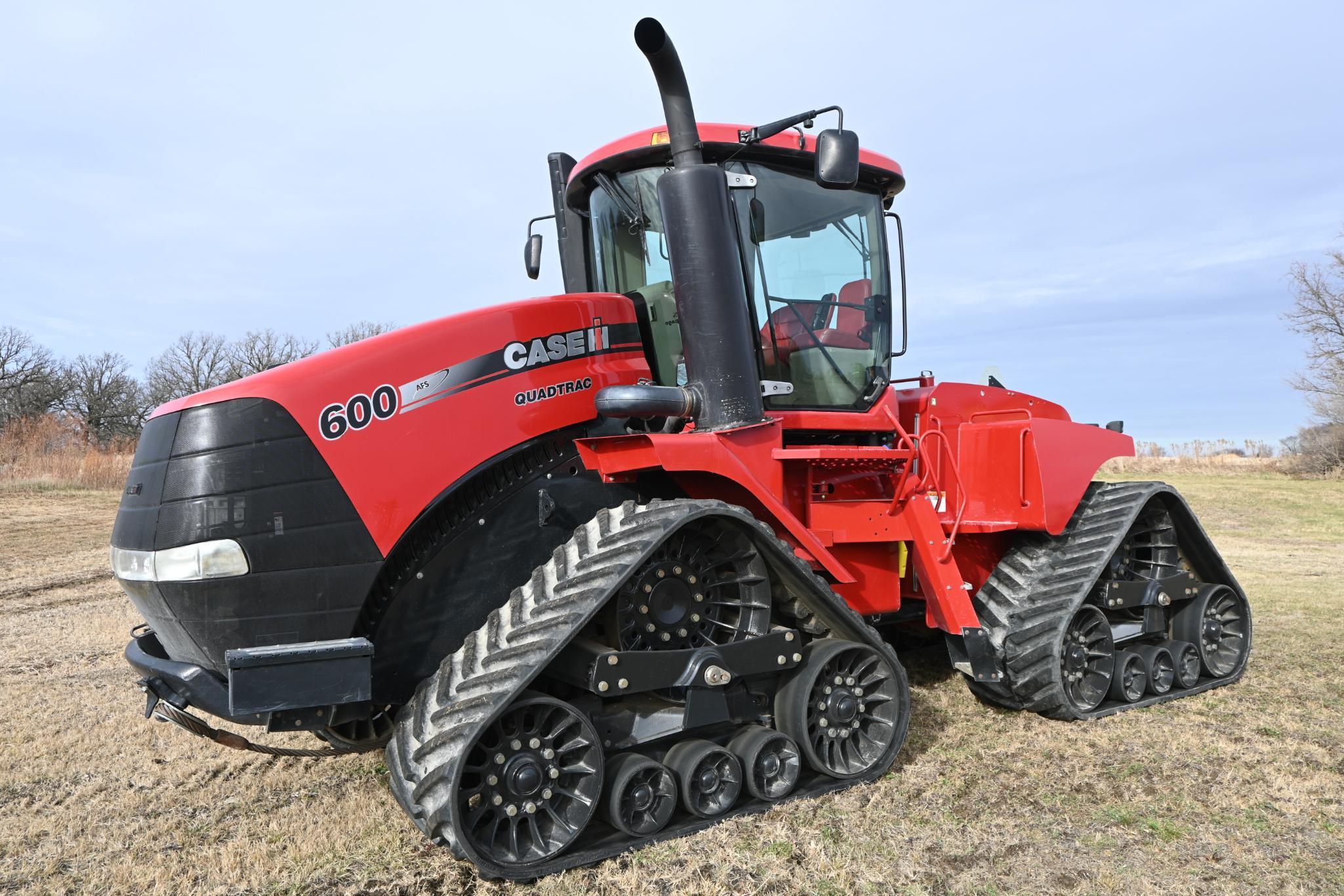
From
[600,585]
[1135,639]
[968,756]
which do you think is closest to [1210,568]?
[1135,639]

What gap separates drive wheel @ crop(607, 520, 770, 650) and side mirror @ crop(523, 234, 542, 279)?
253cm

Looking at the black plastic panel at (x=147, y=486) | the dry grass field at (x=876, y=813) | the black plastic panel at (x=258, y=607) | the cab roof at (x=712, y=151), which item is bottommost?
the dry grass field at (x=876, y=813)

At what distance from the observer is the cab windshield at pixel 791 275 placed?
4.59m

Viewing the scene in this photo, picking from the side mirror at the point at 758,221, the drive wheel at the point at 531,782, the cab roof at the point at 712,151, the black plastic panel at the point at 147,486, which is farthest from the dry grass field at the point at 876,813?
the cab roof at the point at 712,151

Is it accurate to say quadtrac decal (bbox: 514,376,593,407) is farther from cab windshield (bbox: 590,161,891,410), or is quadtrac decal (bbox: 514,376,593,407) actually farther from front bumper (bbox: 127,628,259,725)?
front bumper (bbox: 127,628,259,725)

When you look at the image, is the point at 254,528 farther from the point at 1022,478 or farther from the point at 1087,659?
the point at 1087,659

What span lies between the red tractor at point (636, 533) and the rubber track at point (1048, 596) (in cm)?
2

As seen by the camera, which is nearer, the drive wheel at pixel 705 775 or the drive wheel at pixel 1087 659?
the drive wheel at pixel 705 775

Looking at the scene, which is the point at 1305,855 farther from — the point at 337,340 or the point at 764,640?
the point at 337,340

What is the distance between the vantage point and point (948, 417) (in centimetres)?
576

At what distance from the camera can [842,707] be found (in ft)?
13.4

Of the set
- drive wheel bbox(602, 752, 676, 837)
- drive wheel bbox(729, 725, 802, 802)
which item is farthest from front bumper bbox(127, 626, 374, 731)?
drive wheel bbox(729, 725, 802, 802)

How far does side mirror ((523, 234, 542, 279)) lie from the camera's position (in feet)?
18.9

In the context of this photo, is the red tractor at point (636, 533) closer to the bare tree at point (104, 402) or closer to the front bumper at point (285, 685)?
the front bumper at point (285, 685)
